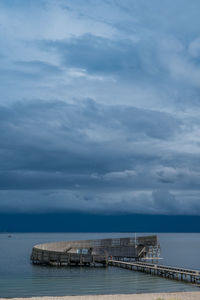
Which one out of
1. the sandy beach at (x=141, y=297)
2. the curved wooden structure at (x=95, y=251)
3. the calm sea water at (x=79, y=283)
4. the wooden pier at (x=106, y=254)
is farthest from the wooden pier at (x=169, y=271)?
the sandy beach at (x=141, y=297)

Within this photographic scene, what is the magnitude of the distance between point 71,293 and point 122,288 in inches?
265

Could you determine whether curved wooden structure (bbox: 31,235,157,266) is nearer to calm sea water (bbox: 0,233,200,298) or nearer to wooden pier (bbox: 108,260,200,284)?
wooden pier (bbox: 108,260,200,284)

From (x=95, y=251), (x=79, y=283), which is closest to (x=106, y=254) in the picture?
(x=95, y=251)

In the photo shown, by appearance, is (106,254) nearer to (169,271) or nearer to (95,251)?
(95,251)

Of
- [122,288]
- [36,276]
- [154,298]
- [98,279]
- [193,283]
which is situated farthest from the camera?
[36,276]

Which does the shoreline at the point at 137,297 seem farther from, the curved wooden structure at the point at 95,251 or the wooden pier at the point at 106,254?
the curved wooden structure at the point at 95,251

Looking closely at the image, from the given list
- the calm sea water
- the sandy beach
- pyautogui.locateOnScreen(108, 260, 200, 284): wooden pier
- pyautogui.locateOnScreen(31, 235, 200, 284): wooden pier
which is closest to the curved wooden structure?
pyautogui.locateOnScreen(31, 235, 200, 284): wooden pier

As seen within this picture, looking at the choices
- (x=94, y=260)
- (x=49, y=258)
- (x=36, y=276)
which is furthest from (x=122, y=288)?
(x=49, y=258)

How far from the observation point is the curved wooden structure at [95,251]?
230 feet

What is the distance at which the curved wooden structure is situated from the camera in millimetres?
70188

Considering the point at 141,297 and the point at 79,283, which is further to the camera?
the point at 79,283

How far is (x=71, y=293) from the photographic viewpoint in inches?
1698

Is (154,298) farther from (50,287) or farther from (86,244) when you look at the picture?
(86,244)

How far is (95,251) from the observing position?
260 ft
